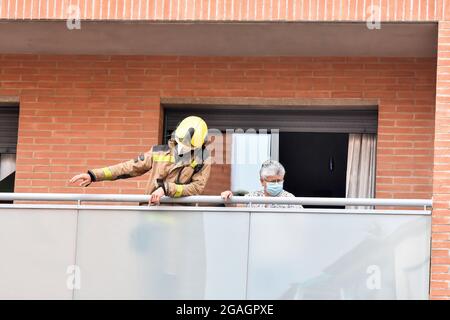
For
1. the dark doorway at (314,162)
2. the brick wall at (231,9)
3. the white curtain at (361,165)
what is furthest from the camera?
the dark doorway at (314,162)

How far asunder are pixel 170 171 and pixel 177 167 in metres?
0.07

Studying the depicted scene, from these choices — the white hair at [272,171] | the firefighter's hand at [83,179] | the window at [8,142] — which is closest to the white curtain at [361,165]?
the white hair at [272,171]

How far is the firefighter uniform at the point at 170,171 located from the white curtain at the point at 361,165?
8.52 feet

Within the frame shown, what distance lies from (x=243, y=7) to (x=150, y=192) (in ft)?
6.54

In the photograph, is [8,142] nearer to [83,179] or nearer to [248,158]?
[248,158]

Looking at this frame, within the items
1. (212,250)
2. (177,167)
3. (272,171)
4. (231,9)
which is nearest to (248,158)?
(231,9)

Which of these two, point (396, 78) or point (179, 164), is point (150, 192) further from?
point (396, 78)

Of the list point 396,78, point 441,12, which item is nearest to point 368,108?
point 396,78

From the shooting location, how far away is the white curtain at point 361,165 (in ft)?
42.2

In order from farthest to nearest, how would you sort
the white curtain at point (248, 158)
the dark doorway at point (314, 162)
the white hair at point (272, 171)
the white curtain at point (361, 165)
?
1. the dark doorway at point (314, 162)
2. the white curtain at point (248, 158)
3. the white curtain at point (361, 165)
4. the white hair at point (272, 171)

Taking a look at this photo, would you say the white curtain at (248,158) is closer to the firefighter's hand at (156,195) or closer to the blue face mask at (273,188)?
the blue face mask at (273,188)
